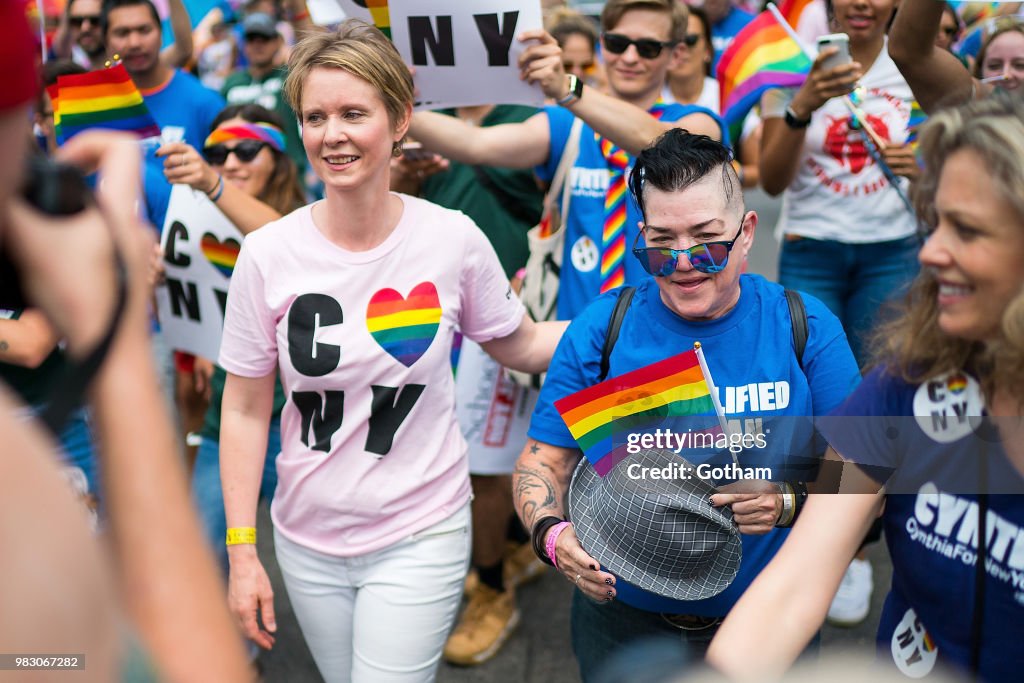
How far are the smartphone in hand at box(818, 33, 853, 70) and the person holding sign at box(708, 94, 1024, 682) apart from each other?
182 cm

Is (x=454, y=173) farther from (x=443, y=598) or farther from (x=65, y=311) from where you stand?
(x=65, y=311)

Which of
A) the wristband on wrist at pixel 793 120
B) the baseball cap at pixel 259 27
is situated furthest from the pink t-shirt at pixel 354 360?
the baseball cap at pixel 259 27

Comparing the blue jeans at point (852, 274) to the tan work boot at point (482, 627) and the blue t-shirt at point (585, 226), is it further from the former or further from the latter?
the tan work boot at point (482, 627)

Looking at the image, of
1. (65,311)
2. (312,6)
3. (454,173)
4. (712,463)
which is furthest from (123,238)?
(454,173)

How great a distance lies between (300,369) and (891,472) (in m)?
1.54

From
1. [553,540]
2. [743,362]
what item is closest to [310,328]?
[553,540]

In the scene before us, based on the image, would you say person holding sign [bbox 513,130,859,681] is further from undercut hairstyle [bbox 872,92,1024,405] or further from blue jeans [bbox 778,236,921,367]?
blue jeans [bbox 778,236,921,367]

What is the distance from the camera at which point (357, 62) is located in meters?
2.84

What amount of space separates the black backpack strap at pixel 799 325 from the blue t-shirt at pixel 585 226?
112 centimetres

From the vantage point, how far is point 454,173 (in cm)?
445

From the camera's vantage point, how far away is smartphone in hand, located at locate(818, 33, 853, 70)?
3627 mm

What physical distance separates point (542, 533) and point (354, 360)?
687 millimetres

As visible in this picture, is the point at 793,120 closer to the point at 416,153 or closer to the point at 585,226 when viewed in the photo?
the point at 585,226

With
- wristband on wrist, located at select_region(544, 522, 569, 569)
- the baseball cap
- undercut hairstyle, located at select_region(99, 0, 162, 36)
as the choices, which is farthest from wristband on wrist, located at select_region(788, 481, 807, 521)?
the baseball cap
